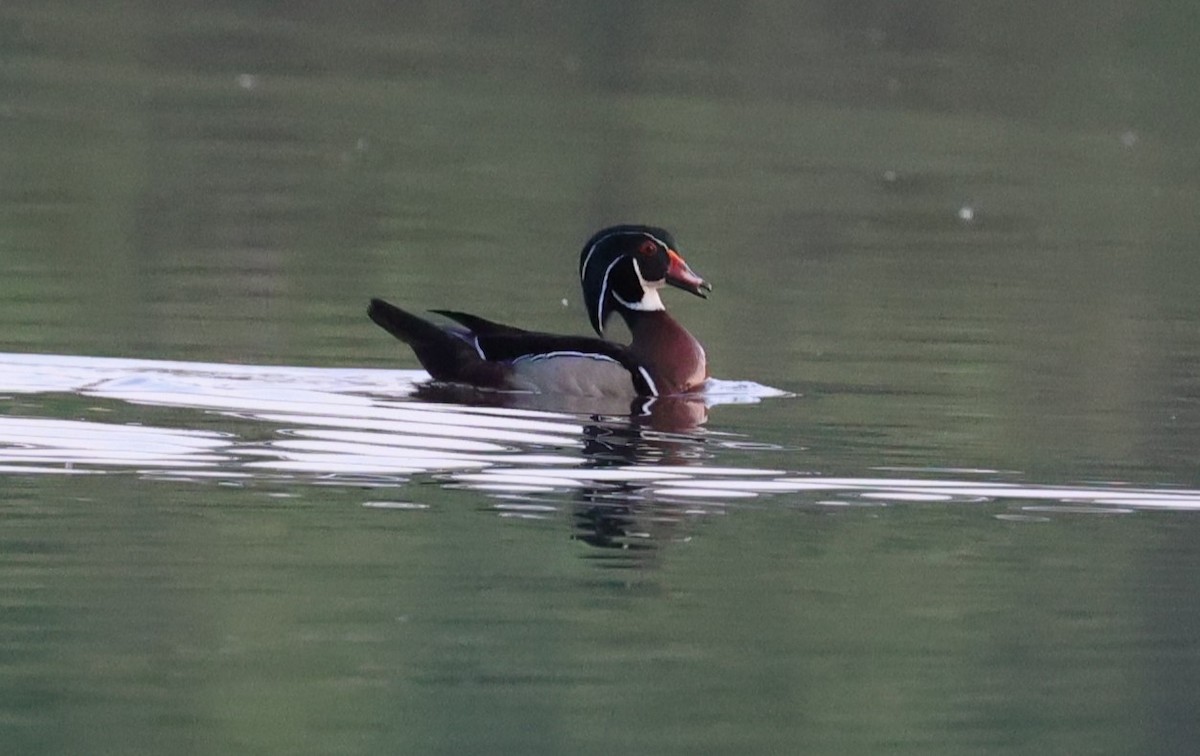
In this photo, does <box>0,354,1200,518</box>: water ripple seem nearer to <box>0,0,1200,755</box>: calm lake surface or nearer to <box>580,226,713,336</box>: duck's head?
<box>0,0,1200,755</box>: calm lake surface

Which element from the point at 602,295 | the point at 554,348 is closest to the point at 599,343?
the point at 554,348

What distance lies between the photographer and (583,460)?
33.7ft

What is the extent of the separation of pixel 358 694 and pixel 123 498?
230 cm

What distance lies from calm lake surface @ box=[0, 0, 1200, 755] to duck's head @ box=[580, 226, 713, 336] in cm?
66

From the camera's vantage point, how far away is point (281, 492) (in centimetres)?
943

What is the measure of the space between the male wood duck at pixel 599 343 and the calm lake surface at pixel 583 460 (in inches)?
9.1

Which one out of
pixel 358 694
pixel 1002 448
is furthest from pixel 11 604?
pixel 1002 448

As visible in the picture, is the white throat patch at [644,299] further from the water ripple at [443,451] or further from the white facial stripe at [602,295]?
the water ripple at [443,451]

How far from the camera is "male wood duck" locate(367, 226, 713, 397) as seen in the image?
11875 millimetres

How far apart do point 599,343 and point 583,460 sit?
5.90ft

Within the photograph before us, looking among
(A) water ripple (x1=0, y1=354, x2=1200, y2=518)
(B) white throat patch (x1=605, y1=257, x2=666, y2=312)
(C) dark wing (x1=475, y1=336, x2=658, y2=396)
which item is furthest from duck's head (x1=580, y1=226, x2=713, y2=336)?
(A) water ripple (x1=0, y1=354, x2=1200, y2=518)

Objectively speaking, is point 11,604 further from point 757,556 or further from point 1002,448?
point 1002,448

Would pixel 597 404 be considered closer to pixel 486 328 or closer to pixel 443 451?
pixel 486 328

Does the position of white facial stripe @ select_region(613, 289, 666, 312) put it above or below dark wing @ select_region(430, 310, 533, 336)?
above
